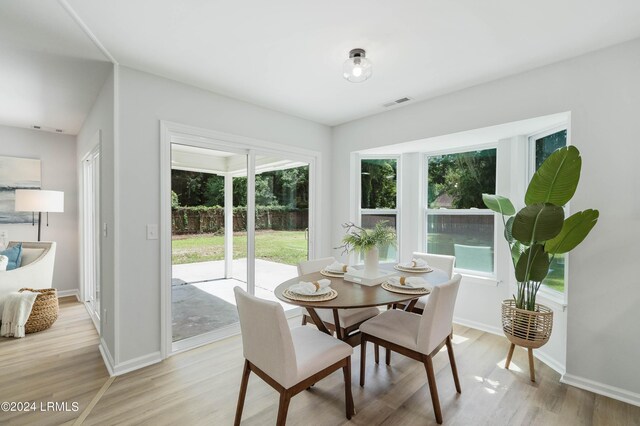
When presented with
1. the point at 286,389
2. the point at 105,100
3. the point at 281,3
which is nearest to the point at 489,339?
the point at 286,389

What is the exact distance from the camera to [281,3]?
1.71 meters

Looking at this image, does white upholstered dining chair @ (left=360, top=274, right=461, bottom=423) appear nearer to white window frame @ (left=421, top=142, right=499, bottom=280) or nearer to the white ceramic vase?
the white ceramic vase

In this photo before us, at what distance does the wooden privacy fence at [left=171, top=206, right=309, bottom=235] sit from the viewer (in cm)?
290

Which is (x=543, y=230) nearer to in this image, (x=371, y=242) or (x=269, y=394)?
(x=371, y=242)

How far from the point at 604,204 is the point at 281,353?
8.37 feet

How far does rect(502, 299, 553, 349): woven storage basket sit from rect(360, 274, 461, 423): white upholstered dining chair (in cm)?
65

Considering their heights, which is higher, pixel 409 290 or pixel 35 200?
pixel 35 200

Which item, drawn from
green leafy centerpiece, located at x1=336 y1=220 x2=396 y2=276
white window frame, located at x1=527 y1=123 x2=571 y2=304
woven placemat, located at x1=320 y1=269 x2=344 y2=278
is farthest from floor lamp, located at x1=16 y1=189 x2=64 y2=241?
white window frame, located at x1=527 y1=123 x2=571 y2=304

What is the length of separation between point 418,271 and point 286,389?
1.57 m

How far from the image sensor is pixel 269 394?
2148mm

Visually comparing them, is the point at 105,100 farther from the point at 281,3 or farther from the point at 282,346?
the point at 282,346

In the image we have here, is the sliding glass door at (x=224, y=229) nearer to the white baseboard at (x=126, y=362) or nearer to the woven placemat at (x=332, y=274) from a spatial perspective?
the white baseboard at (x=126, y=362)

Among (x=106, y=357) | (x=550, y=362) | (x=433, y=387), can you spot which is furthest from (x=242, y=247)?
(x=550, y=362)

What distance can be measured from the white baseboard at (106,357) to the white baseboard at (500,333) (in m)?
3.56
